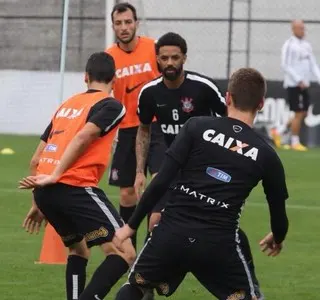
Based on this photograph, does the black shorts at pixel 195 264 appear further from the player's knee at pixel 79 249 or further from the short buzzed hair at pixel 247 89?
the player's knee at pixel 79 249

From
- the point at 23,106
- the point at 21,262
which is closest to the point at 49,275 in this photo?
the point at 21,262

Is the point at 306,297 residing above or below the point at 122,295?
below

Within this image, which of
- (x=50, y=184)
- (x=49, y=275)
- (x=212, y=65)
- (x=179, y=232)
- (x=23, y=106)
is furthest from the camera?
(x=212, y=65)

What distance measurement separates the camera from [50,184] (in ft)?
24.8

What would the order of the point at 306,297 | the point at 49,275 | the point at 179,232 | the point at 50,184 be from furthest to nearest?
the point at 49,275
the point at 306,297
the point at 50,184
the point at 179,232

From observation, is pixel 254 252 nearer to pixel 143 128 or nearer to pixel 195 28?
pixel 143 128

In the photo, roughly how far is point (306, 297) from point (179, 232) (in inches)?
107

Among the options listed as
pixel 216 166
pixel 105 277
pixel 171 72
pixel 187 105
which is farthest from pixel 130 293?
pixel 187 105

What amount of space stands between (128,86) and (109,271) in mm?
3524

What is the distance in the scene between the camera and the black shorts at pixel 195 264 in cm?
631

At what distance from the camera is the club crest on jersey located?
9.26 m

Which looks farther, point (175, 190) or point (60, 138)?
point (60, 138)

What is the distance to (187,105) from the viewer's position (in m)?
9.27

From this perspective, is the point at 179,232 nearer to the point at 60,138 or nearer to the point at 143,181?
the point at 60,138
